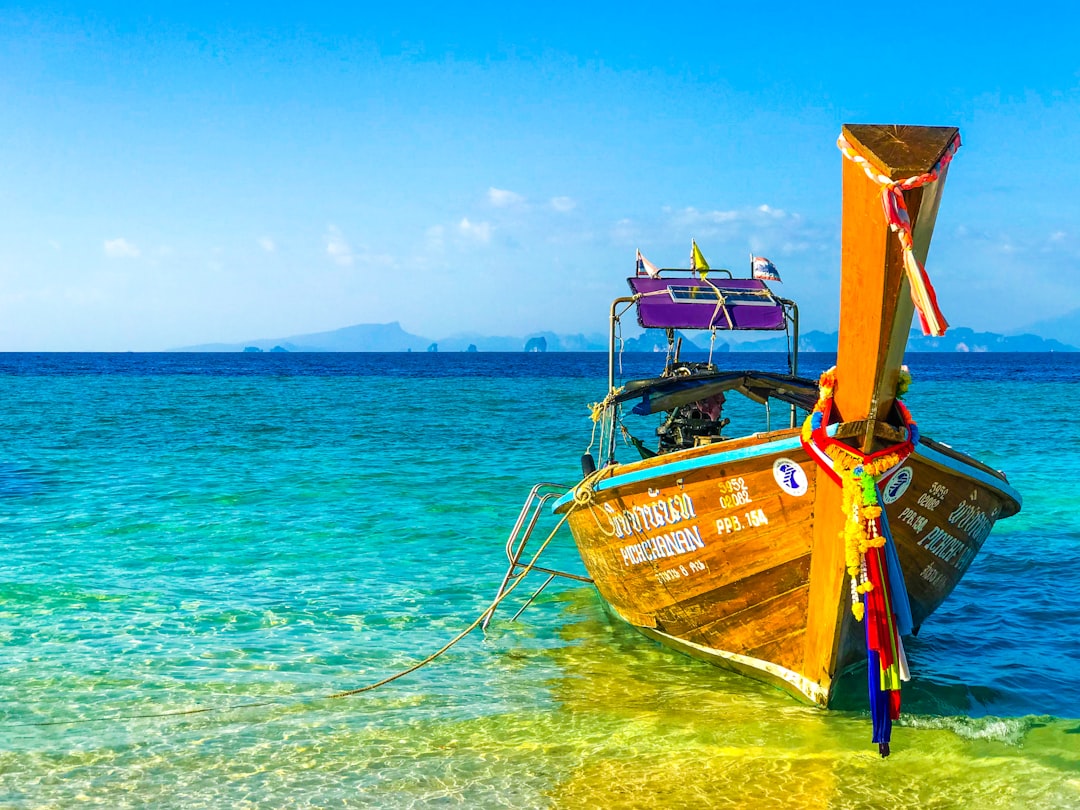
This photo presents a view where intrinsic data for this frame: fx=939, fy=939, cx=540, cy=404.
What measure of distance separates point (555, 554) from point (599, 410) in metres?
5.65

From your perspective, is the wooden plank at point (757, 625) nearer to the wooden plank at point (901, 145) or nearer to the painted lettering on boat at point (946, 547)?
the painted lettering on boat at point (946, 547)

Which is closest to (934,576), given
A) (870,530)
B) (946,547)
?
(946,547)

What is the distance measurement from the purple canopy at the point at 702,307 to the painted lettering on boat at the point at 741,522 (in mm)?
2806

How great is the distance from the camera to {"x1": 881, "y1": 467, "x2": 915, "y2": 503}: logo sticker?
635 cm

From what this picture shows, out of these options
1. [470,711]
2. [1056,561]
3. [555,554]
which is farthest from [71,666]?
[1056,561]

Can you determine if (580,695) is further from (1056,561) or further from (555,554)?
(1056,561)

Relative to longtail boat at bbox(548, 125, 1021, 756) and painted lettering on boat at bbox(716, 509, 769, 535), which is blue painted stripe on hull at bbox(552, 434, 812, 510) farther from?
painted lettering on boat at bbox(716, 509, 769, 535)

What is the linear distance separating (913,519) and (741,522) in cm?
127

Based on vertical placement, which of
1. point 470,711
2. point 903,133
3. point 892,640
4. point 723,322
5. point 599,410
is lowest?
point 470,711

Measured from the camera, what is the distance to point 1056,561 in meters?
12.7

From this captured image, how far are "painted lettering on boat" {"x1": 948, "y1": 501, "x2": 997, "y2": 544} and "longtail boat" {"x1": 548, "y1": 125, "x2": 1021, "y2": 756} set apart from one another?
0.07ft

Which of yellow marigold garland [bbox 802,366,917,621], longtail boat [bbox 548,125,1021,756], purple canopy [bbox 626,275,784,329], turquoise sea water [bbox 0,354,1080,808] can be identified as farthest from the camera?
purple canopy [bbox 626,275,784,329]

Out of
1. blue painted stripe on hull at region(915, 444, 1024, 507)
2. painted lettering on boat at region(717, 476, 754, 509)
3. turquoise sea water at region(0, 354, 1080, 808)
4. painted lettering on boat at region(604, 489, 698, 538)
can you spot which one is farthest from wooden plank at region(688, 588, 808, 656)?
blue painted stripe on hull at region(915, 444, 1024, 507)

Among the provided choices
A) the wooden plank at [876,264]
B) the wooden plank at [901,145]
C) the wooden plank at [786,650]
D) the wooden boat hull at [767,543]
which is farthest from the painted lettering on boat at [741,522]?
the wooden plank at [901,145]
